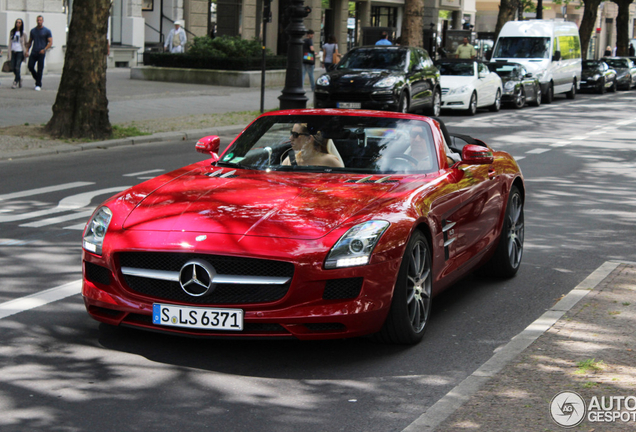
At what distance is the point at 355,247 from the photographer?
510cm

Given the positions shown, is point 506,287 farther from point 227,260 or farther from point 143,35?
point 143,35

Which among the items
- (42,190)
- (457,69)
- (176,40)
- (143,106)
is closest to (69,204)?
(42,190)

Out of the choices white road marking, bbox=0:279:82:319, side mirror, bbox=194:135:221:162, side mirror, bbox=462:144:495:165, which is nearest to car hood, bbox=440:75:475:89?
side mirror, bbox=194:135:221:162

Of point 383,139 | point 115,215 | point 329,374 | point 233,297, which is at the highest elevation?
point 383,139

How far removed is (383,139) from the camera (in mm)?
6582

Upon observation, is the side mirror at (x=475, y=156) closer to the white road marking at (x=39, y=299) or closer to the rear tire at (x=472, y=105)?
the white road marking at (x=39, y=299)

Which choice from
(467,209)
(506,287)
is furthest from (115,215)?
(506,287)

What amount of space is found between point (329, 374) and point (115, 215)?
155cm

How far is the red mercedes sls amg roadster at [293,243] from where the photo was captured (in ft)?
16.4

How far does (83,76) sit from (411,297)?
41.0 feet

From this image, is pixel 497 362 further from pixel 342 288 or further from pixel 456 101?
pixel 456 101

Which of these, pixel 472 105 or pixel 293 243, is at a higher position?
pixel 472 105

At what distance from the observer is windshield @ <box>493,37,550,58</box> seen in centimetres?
3284

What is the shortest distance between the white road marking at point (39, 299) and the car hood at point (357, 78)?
16.3 m
